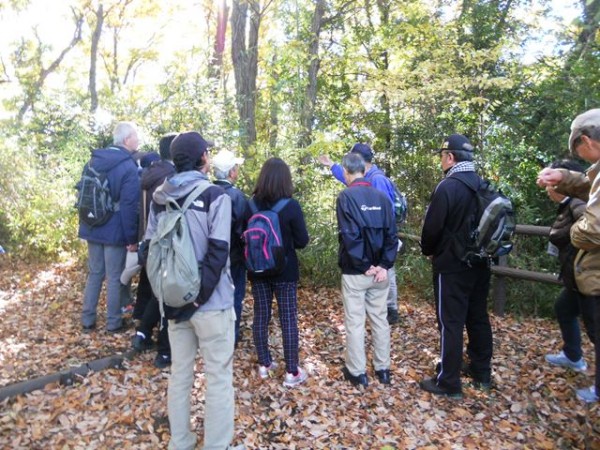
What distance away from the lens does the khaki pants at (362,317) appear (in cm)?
424

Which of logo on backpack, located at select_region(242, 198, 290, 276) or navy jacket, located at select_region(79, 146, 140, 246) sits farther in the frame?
navy jacket, located at select_region(79, 146, 140, 246)

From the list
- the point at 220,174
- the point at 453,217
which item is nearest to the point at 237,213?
the point at 220,174

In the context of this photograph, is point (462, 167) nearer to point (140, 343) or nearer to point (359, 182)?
point (359, 182)

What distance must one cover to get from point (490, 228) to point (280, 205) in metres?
1.79

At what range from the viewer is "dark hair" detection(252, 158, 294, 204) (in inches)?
158

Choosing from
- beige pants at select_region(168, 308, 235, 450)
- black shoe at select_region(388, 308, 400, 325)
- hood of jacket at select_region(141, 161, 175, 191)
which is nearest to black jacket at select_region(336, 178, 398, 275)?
beige pants at select_region(168, 308, 235, 450)

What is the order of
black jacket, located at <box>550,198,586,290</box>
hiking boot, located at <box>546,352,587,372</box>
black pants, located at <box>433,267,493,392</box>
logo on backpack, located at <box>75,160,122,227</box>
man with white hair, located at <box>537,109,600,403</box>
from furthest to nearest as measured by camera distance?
logo on backpack, located at <box>75,160,122,227</box> → hiking boot, located at <box>546,352,587,372</box> → black pants, located at <box>433,267,493,392</box> → black jacket, located at <box>550,198,586,290</box> → man with white hair, located at <box>537,109,600,403</box>

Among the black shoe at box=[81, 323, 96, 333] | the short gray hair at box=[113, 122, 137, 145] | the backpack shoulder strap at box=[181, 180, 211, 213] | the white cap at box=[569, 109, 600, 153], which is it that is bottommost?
the black shoe at box=[81, 323, 96, 333]

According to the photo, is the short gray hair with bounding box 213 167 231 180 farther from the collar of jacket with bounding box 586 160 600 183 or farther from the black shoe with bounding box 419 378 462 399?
the collar of jacket with bounding box 586 160 600 183

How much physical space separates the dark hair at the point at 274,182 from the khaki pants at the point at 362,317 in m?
0.98

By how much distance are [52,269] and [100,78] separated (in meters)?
20.9

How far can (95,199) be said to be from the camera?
496 centimetres

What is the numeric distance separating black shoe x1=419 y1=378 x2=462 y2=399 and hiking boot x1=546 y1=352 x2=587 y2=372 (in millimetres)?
1311

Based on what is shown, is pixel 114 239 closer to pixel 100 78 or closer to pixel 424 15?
pixel 424 15
